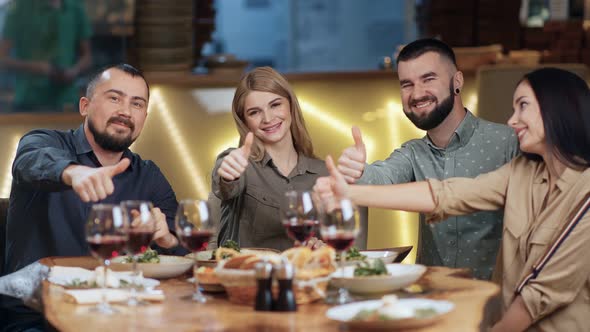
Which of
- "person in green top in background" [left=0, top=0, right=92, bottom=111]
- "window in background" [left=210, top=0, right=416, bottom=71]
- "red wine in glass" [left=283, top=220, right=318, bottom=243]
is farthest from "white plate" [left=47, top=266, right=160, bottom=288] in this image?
"window in background" [left=210, top=0, right=416, bottom=71]

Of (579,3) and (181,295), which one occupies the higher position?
(579,3)

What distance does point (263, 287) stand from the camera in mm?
2215

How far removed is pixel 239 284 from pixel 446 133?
1.59 meters

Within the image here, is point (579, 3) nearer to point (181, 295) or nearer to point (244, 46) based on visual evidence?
point (181, 295)

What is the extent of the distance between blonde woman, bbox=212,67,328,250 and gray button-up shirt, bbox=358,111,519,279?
0.30 metres

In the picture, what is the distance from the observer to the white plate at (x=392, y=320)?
1978 millimetres

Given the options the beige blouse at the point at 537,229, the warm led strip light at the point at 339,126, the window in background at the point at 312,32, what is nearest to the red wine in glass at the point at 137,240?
the beige blouse at the point at 537,229

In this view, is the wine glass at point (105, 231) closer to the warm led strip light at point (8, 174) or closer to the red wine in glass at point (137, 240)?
the red wine in glass at point (137, 240)

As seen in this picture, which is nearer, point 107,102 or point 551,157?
point 551,157

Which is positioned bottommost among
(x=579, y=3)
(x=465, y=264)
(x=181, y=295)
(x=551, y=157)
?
(x=465, y=264)

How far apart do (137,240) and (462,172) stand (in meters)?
1.62

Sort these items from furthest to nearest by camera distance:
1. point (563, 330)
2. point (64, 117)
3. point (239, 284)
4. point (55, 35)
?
point (55, 35), point (64, 117), point (563, 330), point (239, 284)

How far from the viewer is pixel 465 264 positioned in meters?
3.62

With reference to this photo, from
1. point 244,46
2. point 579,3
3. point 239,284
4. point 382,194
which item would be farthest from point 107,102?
point 244,46
